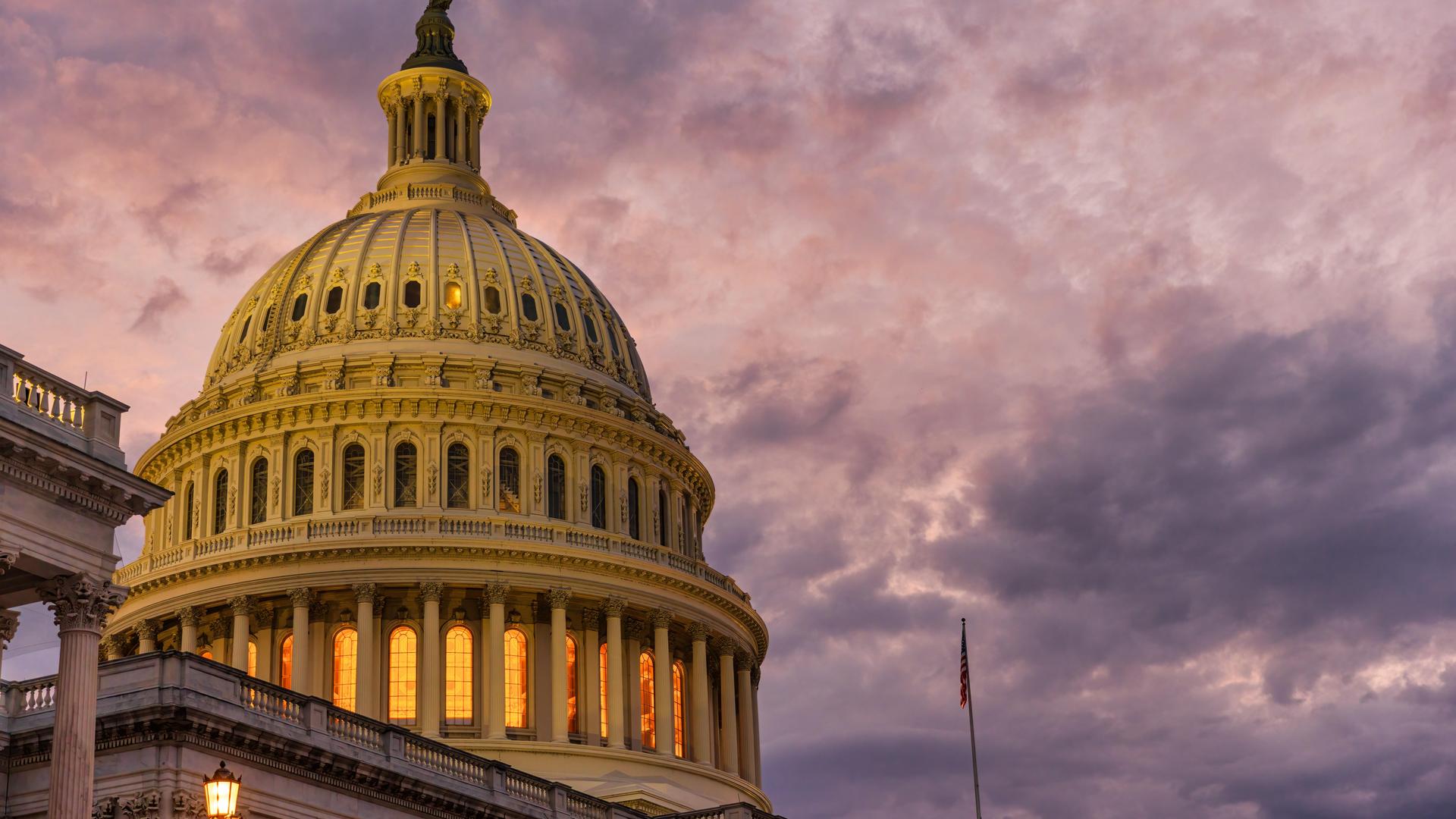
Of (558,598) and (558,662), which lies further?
(558,598)

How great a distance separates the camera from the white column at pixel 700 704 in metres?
80.8

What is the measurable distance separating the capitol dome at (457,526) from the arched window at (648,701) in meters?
0.09

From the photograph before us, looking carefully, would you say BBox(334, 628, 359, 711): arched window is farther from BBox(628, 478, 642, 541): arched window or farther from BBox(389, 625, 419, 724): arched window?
BBox(628, 478, 642, 541): arched window

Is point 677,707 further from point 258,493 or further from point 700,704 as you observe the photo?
point 258,493

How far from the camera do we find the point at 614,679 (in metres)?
77.5

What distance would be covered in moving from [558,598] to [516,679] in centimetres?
339

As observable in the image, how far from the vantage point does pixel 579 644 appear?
78.8 metres

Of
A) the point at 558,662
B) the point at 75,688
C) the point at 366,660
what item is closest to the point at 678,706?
the point at 558,662

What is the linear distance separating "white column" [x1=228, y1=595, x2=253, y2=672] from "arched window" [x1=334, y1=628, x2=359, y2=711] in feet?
10.7

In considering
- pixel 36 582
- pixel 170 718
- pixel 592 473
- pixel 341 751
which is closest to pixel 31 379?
pixel 36 582

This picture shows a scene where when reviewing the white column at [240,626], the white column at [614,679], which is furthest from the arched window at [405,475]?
the white column at [614,679]

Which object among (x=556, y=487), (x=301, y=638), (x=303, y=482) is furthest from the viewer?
(x=556, y=487)

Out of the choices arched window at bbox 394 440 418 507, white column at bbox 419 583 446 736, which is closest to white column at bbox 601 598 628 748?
white column at bbox 419 583 446 736

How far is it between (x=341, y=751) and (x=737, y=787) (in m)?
38.1
